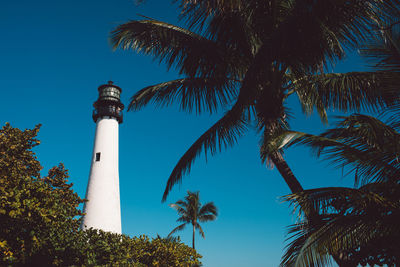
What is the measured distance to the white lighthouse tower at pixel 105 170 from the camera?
17359mm

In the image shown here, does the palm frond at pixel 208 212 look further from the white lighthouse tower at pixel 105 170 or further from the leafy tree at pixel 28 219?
the leafy tree at pixel 28 219

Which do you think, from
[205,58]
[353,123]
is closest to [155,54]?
[205,58]

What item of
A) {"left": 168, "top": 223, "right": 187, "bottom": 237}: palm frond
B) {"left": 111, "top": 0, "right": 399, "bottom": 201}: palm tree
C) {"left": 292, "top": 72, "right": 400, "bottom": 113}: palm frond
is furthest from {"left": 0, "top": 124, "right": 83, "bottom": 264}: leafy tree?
{"left": 168, "top": 223, "right": 187, "bottom": 237}: palm frond

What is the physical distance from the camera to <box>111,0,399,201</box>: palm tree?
459cm

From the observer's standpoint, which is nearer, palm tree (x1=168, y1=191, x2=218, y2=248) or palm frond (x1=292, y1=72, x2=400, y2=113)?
palm frond (x1=292, y1=72, x2=400, y2=113)

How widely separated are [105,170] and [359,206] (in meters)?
16.9

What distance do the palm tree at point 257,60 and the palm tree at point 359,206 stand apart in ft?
3.57

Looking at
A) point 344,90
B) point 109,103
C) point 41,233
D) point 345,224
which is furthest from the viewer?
point 109,103

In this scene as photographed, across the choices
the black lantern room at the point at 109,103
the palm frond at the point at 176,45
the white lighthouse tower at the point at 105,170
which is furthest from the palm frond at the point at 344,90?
the black lantern room at the point at 109,103

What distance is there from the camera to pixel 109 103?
69.5ft

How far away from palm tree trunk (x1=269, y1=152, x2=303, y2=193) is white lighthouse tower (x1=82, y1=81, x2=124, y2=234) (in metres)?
14.0

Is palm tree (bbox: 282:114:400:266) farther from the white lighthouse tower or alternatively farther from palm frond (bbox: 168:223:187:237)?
palm frond (bbox: 168:223:187:237)

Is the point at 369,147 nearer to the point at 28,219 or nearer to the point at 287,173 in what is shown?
the point at 287,173

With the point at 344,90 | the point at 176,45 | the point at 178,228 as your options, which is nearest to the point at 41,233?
the point at 176,45
